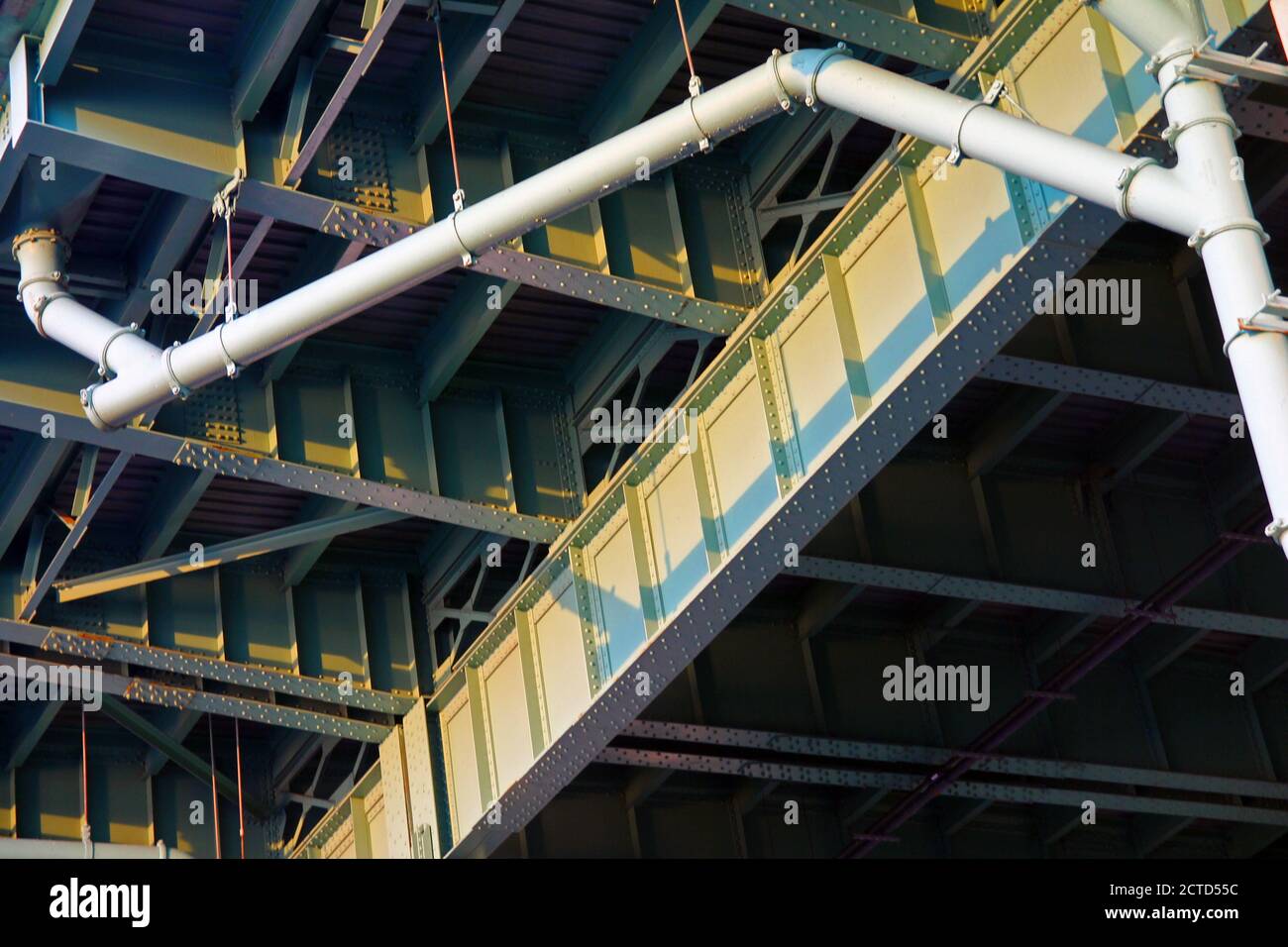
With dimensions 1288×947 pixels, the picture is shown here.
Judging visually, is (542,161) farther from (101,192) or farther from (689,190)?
(101,192)

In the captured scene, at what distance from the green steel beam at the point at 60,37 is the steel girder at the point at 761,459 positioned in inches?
239

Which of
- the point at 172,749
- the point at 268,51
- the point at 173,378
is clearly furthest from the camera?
the point at 172,749

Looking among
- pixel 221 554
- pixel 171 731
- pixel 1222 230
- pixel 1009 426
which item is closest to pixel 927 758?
pixel 1009 426

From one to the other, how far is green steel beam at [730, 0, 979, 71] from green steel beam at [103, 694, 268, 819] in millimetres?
12837

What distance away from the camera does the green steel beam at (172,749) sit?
22953 millimetres

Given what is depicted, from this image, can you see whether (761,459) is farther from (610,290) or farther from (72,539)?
(72,539)

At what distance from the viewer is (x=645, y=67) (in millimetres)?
16484

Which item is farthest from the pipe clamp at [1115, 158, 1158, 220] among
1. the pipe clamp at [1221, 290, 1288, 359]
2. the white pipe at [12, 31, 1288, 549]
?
the pipe clamp at [1221, 290, 1288, 359]

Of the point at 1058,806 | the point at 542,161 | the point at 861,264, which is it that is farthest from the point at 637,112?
the point at 1058,806

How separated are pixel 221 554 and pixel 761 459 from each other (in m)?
6.62

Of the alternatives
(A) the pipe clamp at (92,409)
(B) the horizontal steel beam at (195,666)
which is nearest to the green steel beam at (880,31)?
(A) the pipe clamp at (92,409)

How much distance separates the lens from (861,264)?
1563 cm

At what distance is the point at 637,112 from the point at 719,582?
4127 millimetres

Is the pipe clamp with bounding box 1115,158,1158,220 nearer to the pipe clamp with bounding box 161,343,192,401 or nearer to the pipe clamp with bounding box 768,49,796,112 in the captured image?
the pipe clamp with bounding box 768,49,796,112
